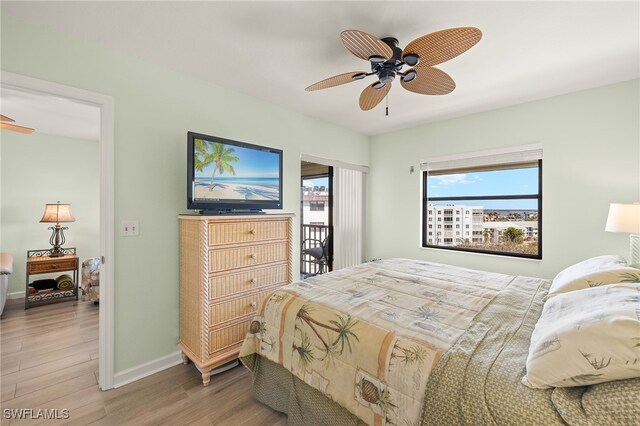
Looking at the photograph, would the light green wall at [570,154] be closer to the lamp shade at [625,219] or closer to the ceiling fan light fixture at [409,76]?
the lamp shade at [625,219]

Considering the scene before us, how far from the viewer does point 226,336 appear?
215 cm

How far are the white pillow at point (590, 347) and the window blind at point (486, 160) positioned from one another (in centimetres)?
241

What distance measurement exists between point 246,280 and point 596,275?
2299mm

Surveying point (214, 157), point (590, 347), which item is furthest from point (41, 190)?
point (590, 347)

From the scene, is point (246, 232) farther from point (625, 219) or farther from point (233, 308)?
point (625, 219)

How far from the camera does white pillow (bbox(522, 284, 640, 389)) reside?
80 centimetres

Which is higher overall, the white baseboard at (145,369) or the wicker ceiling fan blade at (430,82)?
the wicker ceiling fan blade at (430,82)

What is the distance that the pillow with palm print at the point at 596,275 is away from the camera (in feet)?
4.70

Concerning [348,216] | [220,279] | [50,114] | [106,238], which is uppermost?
[50,114]

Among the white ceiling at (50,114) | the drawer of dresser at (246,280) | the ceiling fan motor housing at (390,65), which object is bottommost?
the drawer of dresser at (246,280)

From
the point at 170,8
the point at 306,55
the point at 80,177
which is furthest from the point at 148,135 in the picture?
the point at 80,177

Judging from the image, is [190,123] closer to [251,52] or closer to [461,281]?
[251,52]

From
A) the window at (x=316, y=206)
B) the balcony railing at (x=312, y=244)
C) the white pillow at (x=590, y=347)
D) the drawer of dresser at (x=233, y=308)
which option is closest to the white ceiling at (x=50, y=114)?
the drawer of dresser at (x=233, y=308)

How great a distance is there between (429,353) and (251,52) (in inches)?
89.9
